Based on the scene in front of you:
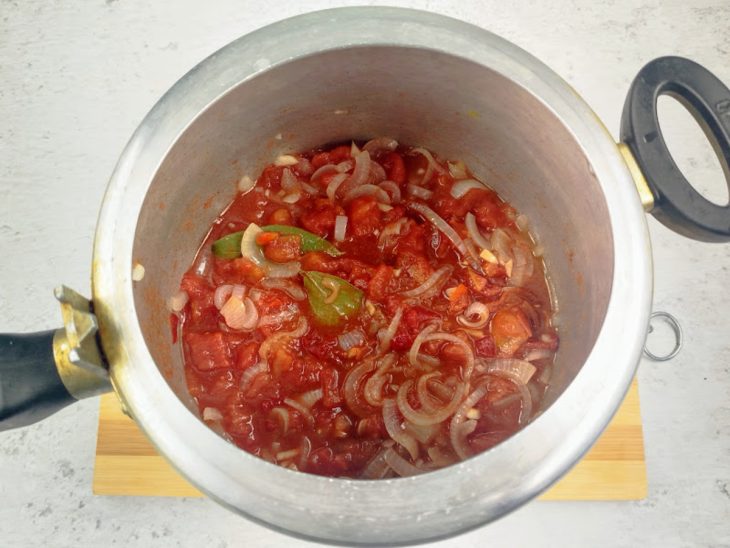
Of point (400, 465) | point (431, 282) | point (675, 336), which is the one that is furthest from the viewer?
point (675, 336)

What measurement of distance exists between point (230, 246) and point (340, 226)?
235 mm

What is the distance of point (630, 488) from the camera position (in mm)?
1557

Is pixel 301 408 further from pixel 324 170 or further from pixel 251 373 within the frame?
pixel 324 170

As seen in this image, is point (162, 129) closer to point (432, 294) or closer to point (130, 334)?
point (130, 334)

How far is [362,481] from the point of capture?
3.14 ft

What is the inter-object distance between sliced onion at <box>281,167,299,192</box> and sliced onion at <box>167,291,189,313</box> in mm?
317

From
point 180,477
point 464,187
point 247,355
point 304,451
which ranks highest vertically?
point 464,187

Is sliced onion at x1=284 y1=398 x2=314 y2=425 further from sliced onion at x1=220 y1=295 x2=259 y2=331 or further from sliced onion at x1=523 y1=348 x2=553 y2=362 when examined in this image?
sliced onion at x1=523 y1=348 x2=553 y2=362

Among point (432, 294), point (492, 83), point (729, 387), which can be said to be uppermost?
point (492, 83)

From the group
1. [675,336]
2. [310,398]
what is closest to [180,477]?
[310,398]

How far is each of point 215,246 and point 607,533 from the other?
1215mm

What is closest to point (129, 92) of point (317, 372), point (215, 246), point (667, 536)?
point (215, 246)

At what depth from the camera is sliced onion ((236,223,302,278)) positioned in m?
1.36

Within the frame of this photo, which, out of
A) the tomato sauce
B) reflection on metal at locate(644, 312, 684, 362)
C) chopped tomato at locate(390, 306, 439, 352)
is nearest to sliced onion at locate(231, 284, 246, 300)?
the tomato sauce
